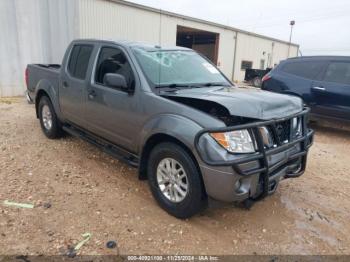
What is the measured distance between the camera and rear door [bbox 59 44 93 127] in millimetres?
4632

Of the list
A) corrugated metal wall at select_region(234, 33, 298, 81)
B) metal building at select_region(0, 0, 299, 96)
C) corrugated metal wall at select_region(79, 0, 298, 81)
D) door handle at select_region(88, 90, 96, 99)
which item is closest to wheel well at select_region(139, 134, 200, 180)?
door handle at select_region(88, 90, 96, 99)

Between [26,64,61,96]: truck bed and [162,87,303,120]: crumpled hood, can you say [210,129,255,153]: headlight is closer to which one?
[162,87,303,120]: crumpled hood

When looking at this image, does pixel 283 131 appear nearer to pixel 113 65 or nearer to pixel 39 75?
pixel 113 65

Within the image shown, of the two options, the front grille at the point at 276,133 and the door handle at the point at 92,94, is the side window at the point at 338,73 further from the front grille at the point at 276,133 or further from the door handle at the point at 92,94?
the door handle at the point at 92,94

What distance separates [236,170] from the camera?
2719 millimetres

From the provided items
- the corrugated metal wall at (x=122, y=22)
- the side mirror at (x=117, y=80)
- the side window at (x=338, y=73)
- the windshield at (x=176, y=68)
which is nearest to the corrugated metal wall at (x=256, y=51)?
the corrugated metal wall at (x=122, y=22)

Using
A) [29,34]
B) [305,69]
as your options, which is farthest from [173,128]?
[29,34]

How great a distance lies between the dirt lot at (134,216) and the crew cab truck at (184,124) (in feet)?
1.11

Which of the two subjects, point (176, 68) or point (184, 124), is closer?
point (184, 124)

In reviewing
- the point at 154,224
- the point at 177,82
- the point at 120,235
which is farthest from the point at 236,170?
the point at 177,82

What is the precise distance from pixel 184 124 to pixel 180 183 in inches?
24.8

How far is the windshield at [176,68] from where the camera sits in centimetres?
378

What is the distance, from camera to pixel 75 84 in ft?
15.5

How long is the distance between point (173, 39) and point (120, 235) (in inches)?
588
